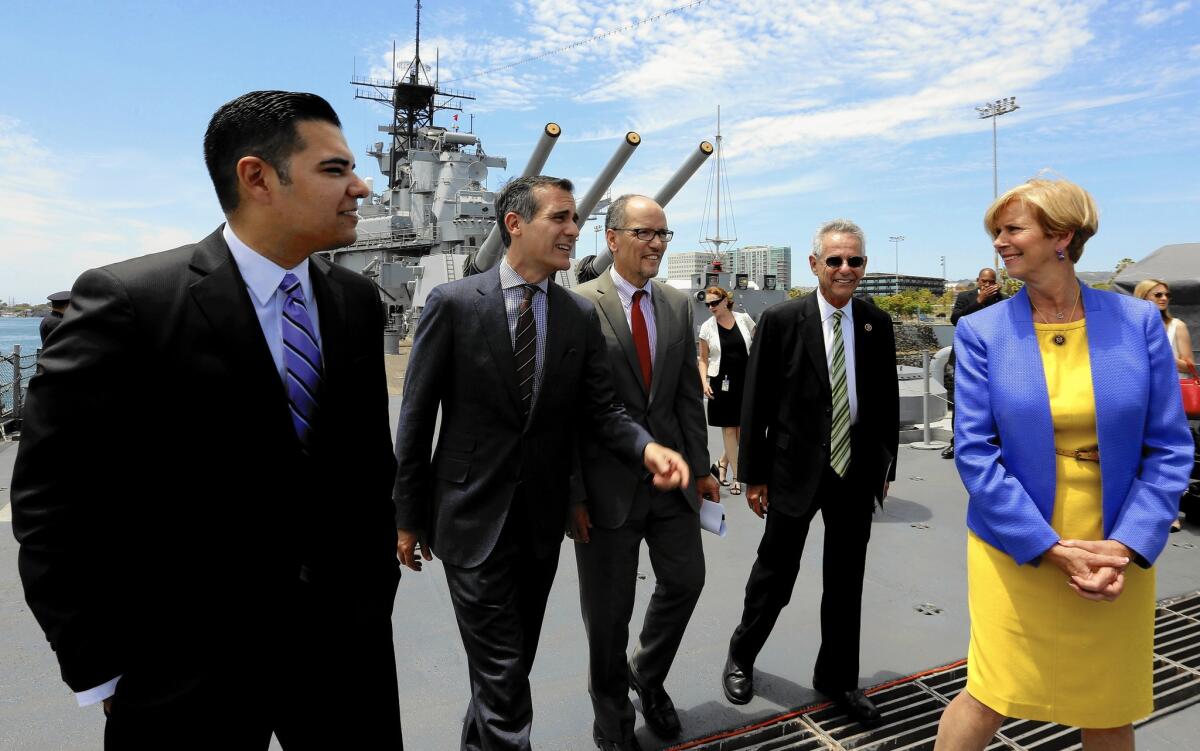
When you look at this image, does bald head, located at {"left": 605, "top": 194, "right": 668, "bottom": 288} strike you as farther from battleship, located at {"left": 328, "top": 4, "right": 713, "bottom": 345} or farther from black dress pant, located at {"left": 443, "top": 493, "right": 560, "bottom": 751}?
battleship, located at {"left": 328, "top": 4, "right": 713, "bottom": 345}

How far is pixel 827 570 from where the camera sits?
2.89m

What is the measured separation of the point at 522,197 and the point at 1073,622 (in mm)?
2001

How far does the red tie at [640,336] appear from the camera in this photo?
276 centimetres

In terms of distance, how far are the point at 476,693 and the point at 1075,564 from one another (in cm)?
170

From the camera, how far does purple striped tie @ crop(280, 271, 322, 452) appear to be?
151 centimetres

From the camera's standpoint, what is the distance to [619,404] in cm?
254

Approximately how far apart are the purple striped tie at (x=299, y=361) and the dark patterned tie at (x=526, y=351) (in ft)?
2.68

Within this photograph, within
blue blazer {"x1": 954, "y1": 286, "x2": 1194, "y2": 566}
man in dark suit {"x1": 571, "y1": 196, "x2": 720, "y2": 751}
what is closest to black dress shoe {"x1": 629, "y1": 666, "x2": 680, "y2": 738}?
man in dark suit {"x1": 571, "y1": 196, "x2": 720, "y2": 751}

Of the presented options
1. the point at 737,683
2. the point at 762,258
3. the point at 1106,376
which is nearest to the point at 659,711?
the point at 737,683

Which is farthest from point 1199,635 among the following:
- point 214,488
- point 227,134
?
point 227,134

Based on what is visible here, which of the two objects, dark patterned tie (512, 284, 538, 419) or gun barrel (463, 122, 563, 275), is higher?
gun barrel (463, 122, 563, 275)

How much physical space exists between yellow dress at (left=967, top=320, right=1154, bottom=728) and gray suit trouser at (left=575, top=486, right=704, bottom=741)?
42.5 inches

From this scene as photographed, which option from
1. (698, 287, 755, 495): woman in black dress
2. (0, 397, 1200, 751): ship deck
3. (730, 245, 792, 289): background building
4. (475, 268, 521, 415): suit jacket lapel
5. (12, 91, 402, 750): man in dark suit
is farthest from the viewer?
(730, 245, 792, 289): background building

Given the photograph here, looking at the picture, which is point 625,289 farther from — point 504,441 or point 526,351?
point 504,441
